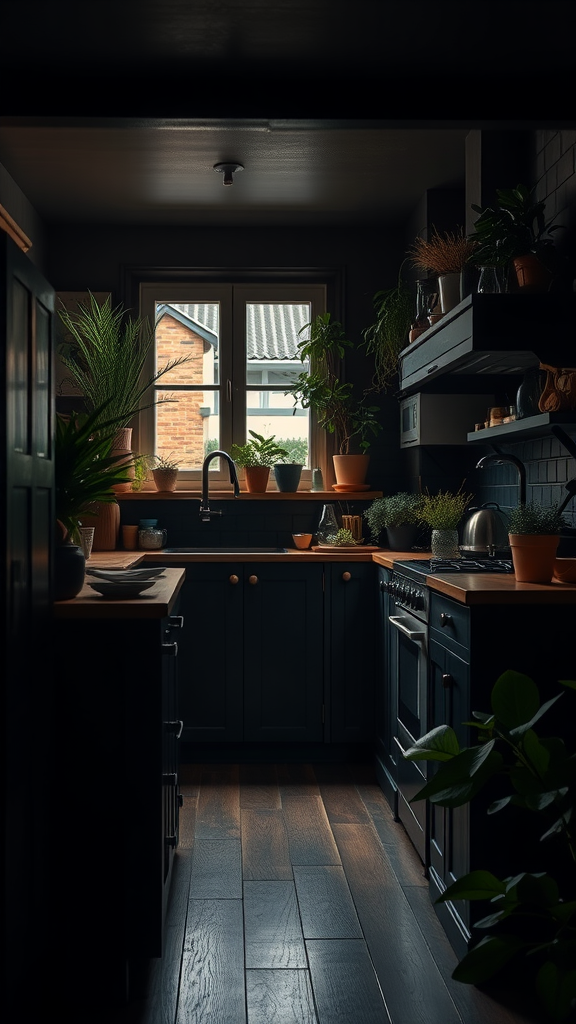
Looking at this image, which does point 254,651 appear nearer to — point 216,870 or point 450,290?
point 216,870

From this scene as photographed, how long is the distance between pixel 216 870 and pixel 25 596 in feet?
4.80

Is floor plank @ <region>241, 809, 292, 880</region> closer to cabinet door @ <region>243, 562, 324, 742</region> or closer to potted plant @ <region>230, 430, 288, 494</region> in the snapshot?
cabinet door @ <region>243, 562, 324, 742</region>

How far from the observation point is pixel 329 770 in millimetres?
4180

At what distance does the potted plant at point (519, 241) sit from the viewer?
2990 millimetres

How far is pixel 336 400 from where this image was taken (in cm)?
492

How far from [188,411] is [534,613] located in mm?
3125

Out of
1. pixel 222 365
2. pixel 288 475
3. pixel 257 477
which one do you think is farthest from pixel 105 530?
pixel 222 365

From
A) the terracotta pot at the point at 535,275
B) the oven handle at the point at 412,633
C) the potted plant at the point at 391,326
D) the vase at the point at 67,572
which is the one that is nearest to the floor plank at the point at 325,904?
the oven handle at the point at 412,633

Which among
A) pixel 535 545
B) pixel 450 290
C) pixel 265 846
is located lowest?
pixel 265 846

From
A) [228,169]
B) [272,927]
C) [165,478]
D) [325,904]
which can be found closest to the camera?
[272,927]

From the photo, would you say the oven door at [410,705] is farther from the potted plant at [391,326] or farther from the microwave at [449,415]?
the potted plant at [391,326]

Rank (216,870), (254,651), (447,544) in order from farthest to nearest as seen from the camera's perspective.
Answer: (254,651) < (447,544) < (216,870)

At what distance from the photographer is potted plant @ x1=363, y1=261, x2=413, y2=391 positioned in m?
4.65

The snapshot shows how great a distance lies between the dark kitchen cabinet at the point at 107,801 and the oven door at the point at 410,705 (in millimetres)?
997
